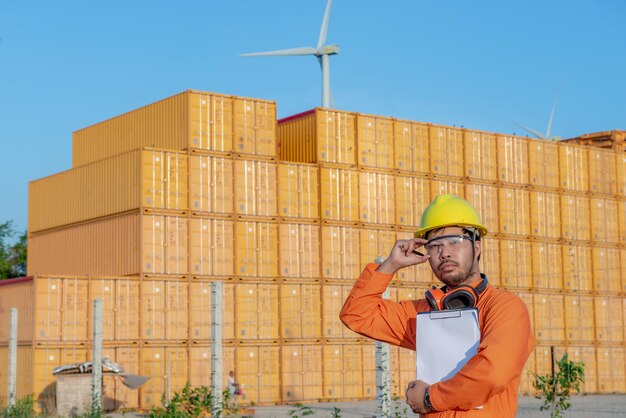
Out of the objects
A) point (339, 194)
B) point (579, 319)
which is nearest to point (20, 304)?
point (339, 194)

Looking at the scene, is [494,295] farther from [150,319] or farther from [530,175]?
[530,175]

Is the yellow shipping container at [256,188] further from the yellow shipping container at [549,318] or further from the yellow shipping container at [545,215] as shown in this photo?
the yellow shipping container at [549,318]

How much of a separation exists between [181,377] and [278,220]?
6622mm

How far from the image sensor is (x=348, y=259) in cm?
3878

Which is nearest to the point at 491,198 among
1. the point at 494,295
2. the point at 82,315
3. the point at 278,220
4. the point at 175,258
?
the point at 278,220

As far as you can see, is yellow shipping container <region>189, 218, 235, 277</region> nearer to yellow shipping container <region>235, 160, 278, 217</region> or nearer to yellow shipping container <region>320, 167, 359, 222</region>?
yellow shipping container <region>235, 160, 278, 217</region>

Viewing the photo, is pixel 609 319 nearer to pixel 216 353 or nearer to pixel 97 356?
pixel 97 356

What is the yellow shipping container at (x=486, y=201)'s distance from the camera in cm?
4225

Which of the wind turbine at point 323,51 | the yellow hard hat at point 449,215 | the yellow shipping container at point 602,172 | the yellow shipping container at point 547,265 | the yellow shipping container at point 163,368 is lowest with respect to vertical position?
the yellow shipping container at point 163,368

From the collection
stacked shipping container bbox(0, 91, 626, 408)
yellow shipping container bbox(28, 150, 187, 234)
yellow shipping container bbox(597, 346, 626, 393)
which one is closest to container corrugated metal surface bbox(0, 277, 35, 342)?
stacked shipping container bbox(0, 91, 626, 408)

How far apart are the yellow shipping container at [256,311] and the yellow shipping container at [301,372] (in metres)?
0.88

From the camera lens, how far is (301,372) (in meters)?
36.8

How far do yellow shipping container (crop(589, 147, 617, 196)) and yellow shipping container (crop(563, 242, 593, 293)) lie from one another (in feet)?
9.66

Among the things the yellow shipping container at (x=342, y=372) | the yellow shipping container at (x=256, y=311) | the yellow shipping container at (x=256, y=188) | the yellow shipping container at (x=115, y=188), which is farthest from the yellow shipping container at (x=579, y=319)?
the yellow shipping container at (x=115, y=188)
